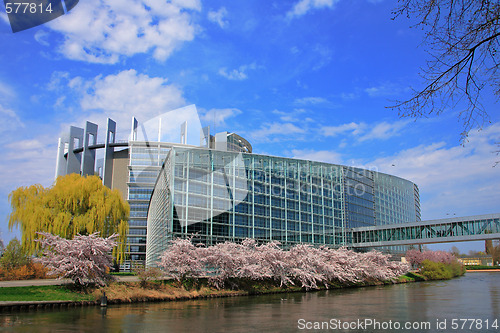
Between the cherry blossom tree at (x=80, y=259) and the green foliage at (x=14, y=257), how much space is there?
937 centimetres

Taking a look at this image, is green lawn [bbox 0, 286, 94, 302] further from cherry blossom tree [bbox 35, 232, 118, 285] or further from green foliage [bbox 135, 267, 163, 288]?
green foliage [bbox 135, 267, 163, 288]

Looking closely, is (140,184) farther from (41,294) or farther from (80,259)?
(41,294)

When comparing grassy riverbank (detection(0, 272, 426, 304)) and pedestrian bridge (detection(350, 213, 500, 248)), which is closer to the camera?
grassy riverbank (detection(0, 272, 426, 304))

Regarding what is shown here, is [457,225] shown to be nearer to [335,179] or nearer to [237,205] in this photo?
[335,179]

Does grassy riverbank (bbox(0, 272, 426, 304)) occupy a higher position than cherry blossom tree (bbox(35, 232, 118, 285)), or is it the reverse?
cherry blossom tree (bbox(35, 232, 118, 285))

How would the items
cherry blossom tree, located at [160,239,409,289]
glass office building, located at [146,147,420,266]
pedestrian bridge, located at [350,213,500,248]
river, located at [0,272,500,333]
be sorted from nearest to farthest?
river, located at [0,272,500,333] < cherry blossom tree, located at [160,239,409,289] < glass office building, located at [146,147,420,266] < pedestrian bridge, located at [350,213,500,248]

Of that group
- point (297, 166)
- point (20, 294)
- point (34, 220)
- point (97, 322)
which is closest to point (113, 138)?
point (297, 166)

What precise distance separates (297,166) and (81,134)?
71.6 metres

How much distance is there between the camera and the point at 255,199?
5522 centimetres

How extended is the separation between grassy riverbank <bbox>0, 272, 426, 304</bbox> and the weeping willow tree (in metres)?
7.82

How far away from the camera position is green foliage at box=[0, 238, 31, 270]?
125ft

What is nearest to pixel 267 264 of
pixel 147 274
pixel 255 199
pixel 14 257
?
pixel 147 274

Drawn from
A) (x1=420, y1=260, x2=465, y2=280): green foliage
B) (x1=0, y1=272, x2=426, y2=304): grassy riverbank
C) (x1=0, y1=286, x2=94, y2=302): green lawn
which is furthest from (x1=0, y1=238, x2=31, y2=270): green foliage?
(x1=420, y1=260, x2=465, y2=280): green foliage

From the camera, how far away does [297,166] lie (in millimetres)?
62344
